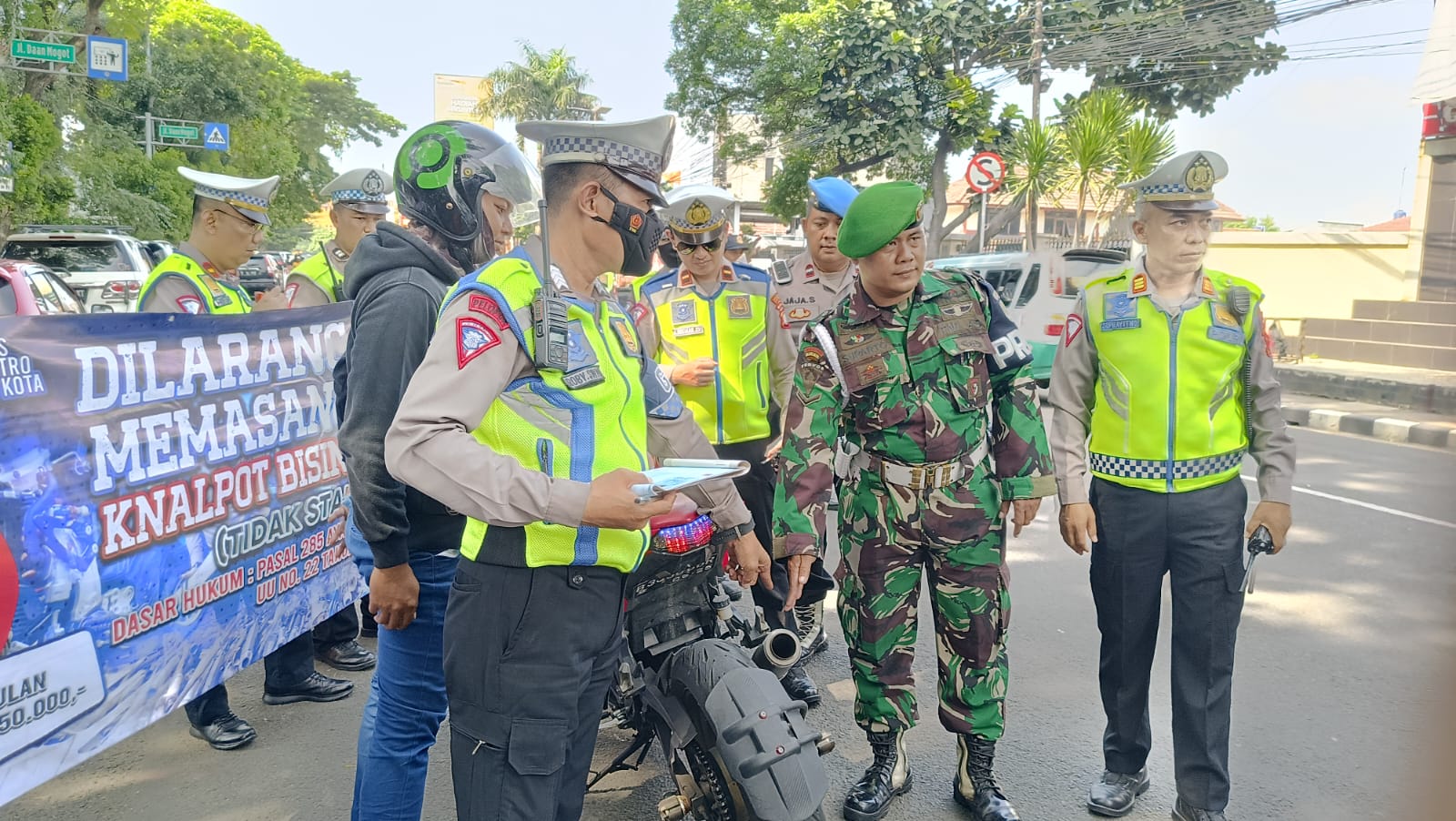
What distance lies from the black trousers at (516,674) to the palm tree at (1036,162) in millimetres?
18892

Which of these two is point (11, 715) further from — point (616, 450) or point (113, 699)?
point (616, 450)

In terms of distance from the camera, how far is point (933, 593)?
315cm

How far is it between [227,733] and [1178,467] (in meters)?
3.38

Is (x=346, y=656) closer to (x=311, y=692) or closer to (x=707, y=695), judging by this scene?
(x=311, y=692)

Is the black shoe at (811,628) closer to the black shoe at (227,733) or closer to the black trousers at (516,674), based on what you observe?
the black shoe at (227,733)

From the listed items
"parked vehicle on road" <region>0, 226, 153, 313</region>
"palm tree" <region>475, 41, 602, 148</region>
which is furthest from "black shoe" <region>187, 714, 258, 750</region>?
"palm tree" <region>475, 41, 602, 148</region>

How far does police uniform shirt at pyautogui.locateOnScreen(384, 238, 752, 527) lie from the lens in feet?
5.82

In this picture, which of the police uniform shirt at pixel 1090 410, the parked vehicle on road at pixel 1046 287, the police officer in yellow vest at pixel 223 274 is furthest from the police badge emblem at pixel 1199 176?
the parked vehicle on road at pixel 1046 287

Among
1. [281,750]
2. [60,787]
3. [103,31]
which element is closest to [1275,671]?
[281,750]

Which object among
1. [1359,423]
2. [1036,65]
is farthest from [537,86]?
[1359,423]

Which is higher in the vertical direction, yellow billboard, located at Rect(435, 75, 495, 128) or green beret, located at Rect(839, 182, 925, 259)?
yellow billboard, located at Rect(435, 75, 495, 128)

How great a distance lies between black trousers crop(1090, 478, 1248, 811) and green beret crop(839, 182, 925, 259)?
1062mm

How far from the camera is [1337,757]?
3.54 meters

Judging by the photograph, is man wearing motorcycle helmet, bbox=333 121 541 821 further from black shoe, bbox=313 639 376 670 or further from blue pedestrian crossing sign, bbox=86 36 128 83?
blue pedestrian crossing sign, bbox=86 36 128 83
